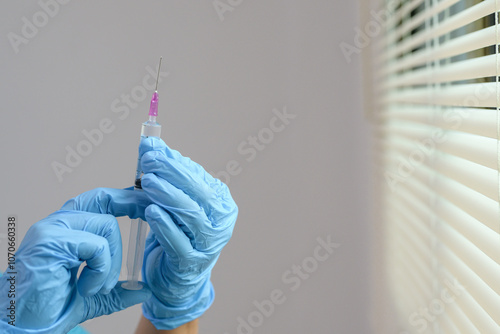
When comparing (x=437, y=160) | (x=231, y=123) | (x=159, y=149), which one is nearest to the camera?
(x=159, y=149)

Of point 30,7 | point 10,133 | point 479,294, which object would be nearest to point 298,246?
point 479,294

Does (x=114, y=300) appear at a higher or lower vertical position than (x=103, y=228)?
lower

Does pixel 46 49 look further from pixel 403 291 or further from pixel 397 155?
pixel 403 291

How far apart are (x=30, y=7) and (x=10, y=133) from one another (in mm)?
485

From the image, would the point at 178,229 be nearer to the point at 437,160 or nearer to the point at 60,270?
the point at 60,270

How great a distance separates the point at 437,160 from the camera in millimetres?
1171

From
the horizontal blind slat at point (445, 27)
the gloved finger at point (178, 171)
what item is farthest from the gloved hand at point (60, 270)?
the horizontal blind slat at point (445, 27)

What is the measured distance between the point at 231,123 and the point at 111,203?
874mm

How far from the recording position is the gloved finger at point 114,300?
86cm

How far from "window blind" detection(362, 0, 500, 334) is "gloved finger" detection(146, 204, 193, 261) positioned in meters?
0.56

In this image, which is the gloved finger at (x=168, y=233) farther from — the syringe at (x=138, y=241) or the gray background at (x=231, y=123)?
the gray background at (x=231, y=123)

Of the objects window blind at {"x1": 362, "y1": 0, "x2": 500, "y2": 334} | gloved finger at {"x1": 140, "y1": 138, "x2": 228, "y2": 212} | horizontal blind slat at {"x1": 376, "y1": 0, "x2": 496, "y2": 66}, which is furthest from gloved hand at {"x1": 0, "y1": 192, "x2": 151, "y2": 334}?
horizontal blind slat at {"x1": 376, "y1": 0, "x2": 496, "y2": 66}

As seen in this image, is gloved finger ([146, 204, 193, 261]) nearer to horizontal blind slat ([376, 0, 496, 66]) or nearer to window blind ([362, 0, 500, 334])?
window blind ([362, 0, 500, 334])

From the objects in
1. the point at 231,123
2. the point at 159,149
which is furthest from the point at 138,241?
the point at 231,123
